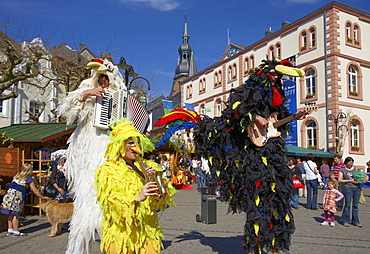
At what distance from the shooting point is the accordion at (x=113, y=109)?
12.0ft

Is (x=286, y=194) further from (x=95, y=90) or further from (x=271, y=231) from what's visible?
(x=95, y=90)

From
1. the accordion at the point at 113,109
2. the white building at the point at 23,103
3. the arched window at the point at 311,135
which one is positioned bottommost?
the accordion at the point at 113,109

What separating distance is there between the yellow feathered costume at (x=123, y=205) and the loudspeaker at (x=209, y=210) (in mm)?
4367

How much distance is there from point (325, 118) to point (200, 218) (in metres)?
15.7

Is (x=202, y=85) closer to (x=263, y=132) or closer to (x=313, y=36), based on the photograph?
(x=313, y=36)

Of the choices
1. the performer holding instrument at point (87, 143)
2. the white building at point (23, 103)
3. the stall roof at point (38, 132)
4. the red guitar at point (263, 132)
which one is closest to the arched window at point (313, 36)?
the white building at point (23, 103)

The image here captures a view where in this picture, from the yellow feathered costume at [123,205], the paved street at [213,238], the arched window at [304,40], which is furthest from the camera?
the arched window at [304,40]

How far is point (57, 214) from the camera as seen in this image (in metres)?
6.44

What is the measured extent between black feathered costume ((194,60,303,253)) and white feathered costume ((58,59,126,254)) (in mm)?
1355

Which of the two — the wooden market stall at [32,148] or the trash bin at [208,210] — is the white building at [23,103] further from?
the trash bin at [208,210]

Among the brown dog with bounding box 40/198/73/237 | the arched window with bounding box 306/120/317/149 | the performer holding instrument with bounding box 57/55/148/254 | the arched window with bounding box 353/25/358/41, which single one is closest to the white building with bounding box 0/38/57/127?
the brown dog with bounding box 40/198/73/237

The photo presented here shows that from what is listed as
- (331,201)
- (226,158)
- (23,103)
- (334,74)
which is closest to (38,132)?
(226,158)

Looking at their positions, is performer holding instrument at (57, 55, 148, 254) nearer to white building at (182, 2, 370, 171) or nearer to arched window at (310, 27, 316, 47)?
white building at (182, 2, 370, 171)

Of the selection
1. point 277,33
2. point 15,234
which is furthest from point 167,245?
point 277,33
